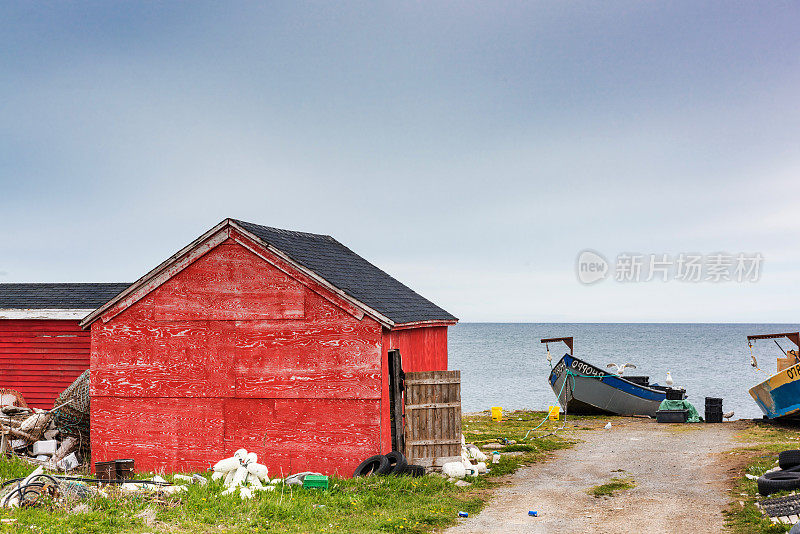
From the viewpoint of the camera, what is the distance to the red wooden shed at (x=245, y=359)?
1538 centimetres

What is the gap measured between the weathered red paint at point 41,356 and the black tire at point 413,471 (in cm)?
1156

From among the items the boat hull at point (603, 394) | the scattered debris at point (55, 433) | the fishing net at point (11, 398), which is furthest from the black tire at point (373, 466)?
the boat hull at point (603, 394)

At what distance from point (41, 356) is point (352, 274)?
35.0 feet

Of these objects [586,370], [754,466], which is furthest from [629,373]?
[754,466]

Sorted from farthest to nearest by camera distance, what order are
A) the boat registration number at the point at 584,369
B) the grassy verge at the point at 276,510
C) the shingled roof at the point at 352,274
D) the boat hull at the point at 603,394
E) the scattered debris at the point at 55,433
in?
the boat registration number at the point at 584,369, the boat hull at the point at 603,394, the scattered debris at the point at 55,433, the shingled roof at the point at 352,274, the grassy verge at the point at 276,510

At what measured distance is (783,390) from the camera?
24.5m

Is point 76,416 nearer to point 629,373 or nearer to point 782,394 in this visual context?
point 782,394

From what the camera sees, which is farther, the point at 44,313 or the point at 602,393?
the point at 602,393

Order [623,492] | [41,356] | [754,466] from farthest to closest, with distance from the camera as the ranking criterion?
[41,356], [754,466], [623,492]

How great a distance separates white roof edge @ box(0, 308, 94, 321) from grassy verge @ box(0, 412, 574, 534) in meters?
10.6

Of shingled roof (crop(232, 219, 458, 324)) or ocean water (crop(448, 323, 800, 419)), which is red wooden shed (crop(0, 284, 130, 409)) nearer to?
shingled roof (crop(232, 219, 458, 324))

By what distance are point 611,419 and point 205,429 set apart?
18.8 m

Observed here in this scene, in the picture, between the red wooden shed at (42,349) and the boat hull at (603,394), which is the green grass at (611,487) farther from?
the boat hull at (603,394)

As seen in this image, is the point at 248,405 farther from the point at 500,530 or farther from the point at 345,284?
the point at 500,530
